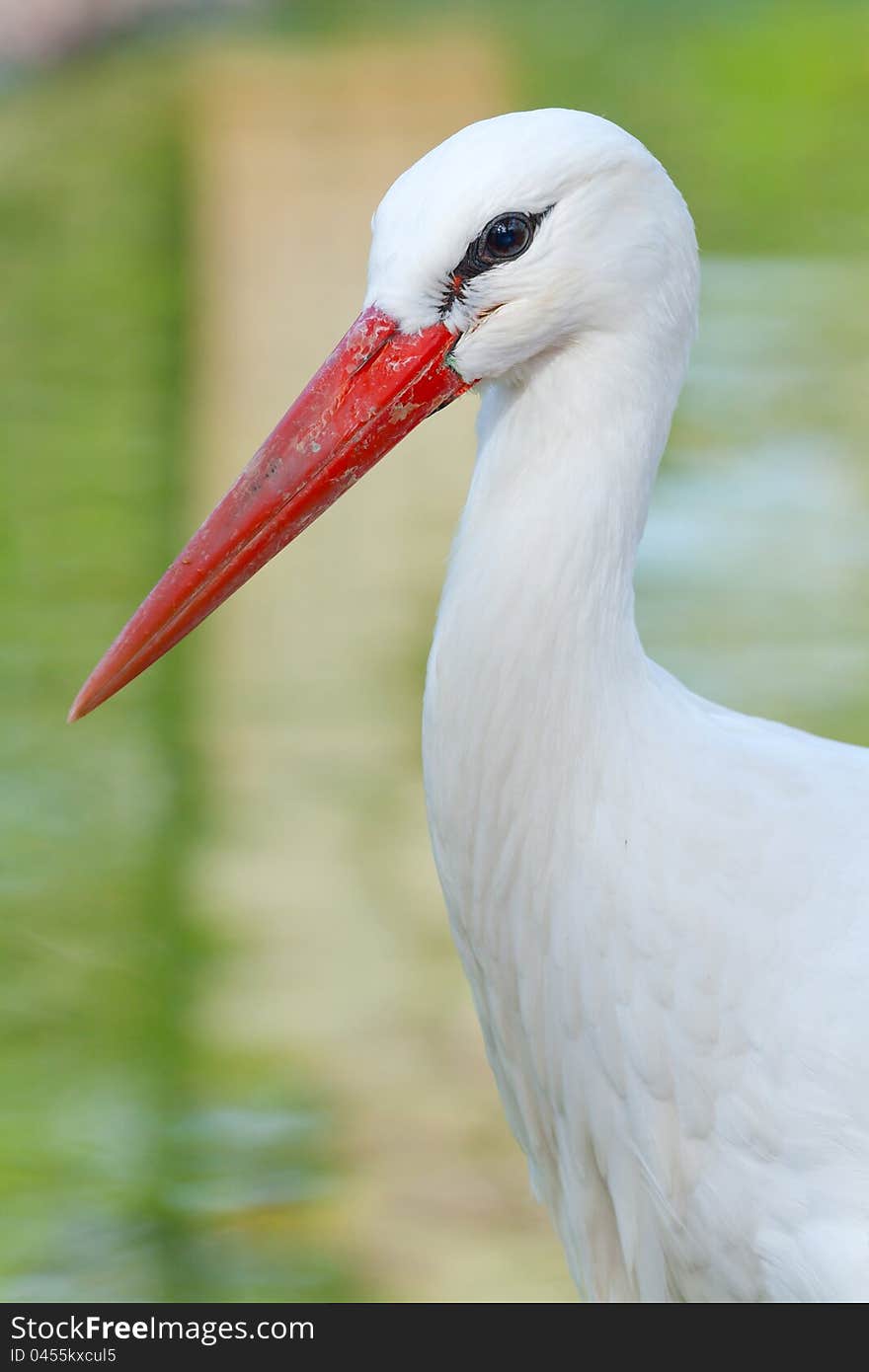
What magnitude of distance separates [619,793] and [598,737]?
0.06 m

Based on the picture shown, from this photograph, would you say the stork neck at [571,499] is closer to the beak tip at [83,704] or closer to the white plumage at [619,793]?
the white plumage at [619,793]

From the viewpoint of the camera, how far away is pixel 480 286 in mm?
1778

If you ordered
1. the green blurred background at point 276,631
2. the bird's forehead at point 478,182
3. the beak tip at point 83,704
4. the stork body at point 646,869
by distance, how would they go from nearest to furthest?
the bird's forehead at point 478,182 → the stork body at point 646,869 → the beak tip at point 83,704 → the green blurred background at point 276,631

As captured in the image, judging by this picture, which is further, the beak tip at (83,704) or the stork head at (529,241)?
the beak tip at (83,704)

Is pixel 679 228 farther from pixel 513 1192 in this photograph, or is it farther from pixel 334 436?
pixel 513 1192

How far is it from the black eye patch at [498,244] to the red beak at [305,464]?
→ 0.06 metres

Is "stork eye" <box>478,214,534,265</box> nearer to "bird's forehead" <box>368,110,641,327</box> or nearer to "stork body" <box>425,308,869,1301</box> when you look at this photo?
"bird's forehead" <box>368,110,641,327</box>

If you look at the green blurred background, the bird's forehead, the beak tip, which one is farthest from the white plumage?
the green blurred background

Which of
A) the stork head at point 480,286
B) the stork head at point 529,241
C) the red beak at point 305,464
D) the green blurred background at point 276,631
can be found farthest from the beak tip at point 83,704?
the green blurred background at point 276,631

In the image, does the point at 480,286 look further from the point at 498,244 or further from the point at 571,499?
the point at 571,499

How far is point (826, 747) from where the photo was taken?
210 cm

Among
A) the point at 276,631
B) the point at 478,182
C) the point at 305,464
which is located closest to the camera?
the point at 478,182

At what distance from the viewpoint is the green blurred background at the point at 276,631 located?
9.96ft

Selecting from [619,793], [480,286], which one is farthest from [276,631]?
[480,286]
